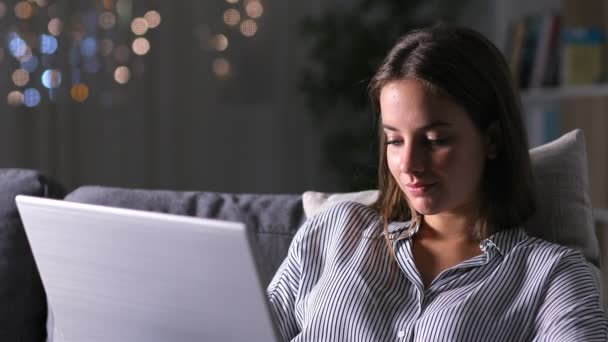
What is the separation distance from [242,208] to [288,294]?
0.94 ft

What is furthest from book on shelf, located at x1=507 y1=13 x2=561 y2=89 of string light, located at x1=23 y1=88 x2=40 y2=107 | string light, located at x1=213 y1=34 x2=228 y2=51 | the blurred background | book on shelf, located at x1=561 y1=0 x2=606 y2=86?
string light, located at x1=23 y1=88 x2=40 y2=107

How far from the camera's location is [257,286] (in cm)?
92

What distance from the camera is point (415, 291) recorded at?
1.35 metres

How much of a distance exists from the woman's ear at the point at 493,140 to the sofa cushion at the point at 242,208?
43 cm

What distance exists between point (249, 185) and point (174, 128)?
0.47 metres

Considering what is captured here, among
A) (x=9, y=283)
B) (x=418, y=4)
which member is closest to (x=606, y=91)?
(x=418, y=4)

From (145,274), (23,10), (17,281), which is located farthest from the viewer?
(23,10)

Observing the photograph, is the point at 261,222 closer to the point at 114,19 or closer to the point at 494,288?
the point at 494,288

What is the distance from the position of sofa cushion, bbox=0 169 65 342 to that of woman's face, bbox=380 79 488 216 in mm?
782

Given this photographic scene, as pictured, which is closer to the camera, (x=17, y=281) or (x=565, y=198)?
(x=565, y=198)

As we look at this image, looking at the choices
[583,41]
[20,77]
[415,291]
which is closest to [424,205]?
[415,291]

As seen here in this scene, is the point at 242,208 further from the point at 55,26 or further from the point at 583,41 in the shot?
the point at 55,26

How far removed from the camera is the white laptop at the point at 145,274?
0.93 metres

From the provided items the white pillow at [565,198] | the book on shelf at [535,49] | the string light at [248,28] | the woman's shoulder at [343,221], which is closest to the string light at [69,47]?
the string light at [248,28]
